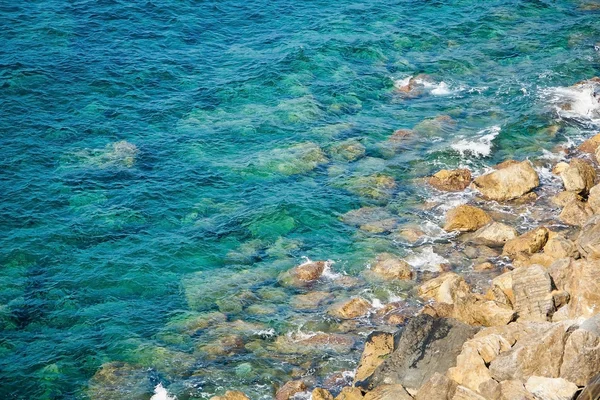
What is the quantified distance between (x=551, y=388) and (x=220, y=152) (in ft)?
105

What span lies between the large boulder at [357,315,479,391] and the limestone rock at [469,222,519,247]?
1006cm

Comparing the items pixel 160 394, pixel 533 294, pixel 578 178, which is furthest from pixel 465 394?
pixel 578 178

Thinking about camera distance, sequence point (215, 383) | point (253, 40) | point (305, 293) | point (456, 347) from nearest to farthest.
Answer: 1. point (456, 347)
2. point (215, 383)
3. point (305, 293)
4. point (253, 40)

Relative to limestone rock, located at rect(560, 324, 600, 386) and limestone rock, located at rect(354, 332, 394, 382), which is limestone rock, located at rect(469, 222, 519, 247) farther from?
limestone rock, located at rect(560, 324, 600, 386)

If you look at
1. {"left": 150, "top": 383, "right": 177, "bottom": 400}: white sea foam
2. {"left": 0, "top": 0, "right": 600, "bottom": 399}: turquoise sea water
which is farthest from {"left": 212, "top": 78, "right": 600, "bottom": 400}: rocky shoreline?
{"left": 150, "top": 383, "right": 177, "bottom": 400}: white sea foam

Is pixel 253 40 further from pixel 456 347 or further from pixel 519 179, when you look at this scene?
pixel 456 347

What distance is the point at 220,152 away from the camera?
5088 cm

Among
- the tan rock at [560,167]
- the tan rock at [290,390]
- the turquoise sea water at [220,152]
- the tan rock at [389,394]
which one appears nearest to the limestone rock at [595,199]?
the tan rock at [560,167]

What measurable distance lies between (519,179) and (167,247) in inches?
835

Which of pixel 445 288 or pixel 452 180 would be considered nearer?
pixel 445 288

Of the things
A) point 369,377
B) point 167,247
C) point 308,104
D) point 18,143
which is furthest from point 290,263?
point 18,143

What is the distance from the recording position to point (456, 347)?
96.1ft

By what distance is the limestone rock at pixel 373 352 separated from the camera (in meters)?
31.3

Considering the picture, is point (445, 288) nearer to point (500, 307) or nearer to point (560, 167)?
point (500, 307)
